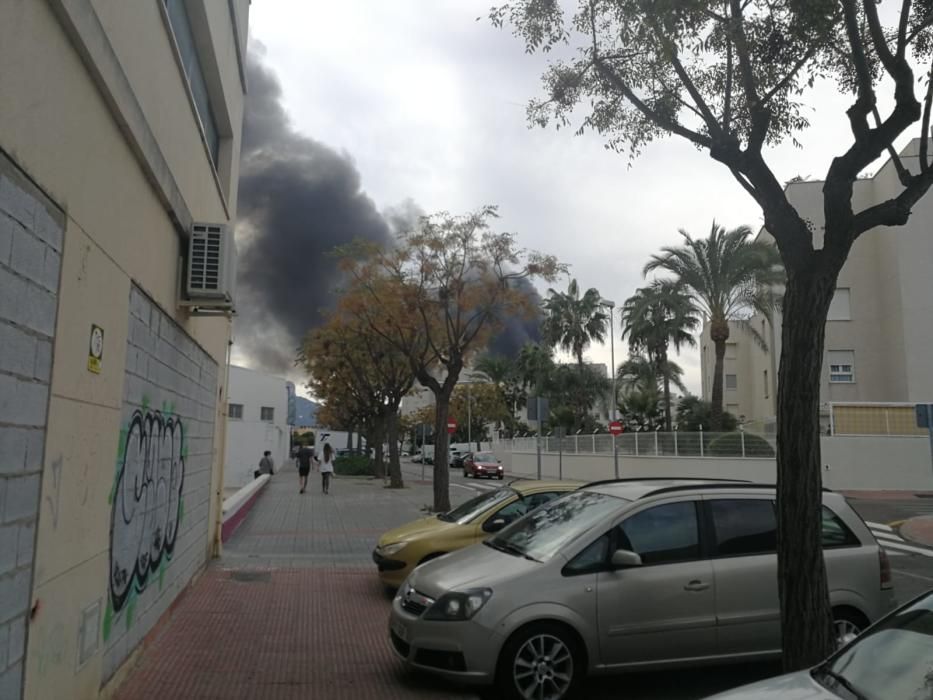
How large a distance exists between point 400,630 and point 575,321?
155ft

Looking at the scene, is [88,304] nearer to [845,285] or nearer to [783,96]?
[783,96]

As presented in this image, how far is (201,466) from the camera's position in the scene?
9.86 m

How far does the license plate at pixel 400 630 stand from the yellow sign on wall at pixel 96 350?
9.68 ft

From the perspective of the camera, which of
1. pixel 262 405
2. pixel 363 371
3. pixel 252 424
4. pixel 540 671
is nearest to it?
pixel 540 671

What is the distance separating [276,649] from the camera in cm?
691

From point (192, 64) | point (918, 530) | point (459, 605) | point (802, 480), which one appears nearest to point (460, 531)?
point (459, 605)

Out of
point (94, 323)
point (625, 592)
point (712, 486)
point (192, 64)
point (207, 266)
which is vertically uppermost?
point (192, 64)

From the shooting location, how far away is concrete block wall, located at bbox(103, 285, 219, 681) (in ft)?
18.2

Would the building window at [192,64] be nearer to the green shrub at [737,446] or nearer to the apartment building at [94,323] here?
the apartment building at [94,323]

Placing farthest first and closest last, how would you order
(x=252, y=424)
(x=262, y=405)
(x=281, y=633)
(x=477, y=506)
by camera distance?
(x=262, y=405) < (x=252, y=424) < (x=477, y=506) < (x=281, y=633)

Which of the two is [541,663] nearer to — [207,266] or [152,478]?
[152,478]

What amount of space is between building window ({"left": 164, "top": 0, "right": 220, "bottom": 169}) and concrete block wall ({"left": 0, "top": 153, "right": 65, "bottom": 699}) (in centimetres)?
416

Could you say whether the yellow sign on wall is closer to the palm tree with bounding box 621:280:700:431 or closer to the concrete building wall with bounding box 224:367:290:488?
the palm tree with bounding box 621:280:700:431

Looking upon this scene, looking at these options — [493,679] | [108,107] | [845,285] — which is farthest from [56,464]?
[845,285]
